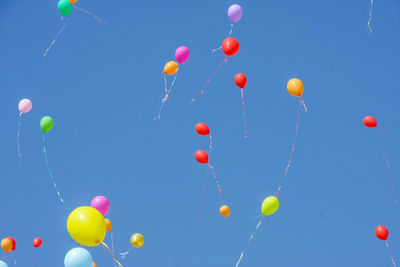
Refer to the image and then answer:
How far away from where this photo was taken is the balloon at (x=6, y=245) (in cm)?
981

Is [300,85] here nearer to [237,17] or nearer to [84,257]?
[237,17]

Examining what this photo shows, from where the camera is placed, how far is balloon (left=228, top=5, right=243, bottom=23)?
9258 mm

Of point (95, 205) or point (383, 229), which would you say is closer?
point (95, 205)

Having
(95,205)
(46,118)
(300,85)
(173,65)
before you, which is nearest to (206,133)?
(173,65)

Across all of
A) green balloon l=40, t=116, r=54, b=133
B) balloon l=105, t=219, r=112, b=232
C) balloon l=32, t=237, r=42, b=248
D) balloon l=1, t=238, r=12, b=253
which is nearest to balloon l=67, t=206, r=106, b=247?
balloon l=105, t=219, r=112, b=232

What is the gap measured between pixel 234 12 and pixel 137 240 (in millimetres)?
5566

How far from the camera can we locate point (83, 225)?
5695 millimetres

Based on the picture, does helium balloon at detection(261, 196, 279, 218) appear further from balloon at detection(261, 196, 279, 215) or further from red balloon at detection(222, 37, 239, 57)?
A: red balloon at detection(222, 37, 239, 57)

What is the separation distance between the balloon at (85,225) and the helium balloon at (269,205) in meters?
3.68

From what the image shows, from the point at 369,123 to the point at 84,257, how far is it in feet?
21.3

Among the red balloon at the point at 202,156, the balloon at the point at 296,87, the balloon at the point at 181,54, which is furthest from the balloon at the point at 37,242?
the balloon at the point at 296,87

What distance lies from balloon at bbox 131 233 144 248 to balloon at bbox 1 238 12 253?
2.96 m

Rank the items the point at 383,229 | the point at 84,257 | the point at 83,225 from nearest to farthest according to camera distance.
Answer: the point at 83,225
the point at 84,257
the point at 383,229

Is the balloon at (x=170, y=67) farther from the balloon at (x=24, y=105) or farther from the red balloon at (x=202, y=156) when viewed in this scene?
the balloon at (x=24, y=105)
